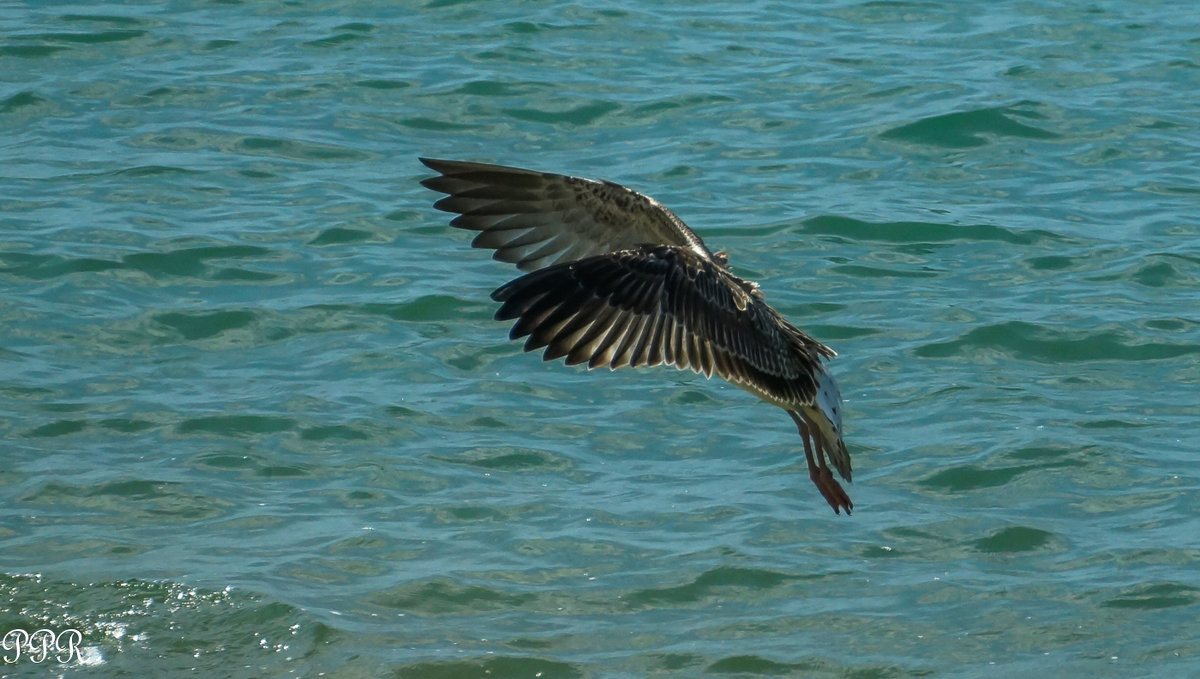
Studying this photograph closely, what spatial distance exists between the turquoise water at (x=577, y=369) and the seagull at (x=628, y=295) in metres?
0.91

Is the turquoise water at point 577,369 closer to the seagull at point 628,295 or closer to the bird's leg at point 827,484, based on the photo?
the bird's leg at point 827,484

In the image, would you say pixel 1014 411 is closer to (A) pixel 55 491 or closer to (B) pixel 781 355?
(B) pixel 781 355

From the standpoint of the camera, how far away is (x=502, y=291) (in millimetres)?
6020

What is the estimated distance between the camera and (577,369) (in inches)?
367

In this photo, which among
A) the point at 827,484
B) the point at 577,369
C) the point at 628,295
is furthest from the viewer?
the point at 577,369

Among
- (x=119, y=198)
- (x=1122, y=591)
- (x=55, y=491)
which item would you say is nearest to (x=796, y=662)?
(x=1122, y=591)

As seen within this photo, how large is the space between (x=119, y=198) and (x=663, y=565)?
18.5ft

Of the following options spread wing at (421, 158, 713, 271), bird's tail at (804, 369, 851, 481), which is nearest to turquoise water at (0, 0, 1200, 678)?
bird's tail at (804, 369, 851, 481)

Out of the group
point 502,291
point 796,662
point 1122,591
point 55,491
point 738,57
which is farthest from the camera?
point 738,57

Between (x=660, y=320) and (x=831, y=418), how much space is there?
106cm

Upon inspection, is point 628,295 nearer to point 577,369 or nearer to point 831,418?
point 831,418

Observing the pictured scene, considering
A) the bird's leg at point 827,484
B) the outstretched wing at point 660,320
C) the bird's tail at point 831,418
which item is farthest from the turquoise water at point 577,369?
the outstretched wing at point 660,320

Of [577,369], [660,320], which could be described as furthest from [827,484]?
[577,369]

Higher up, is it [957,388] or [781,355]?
[781,355]
